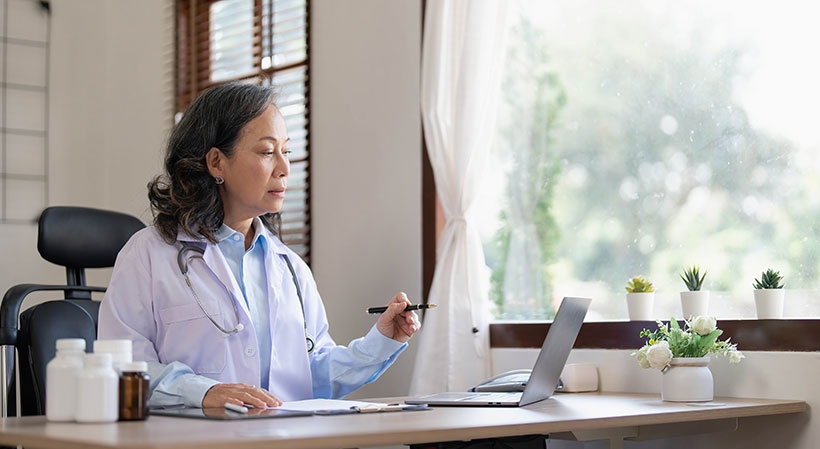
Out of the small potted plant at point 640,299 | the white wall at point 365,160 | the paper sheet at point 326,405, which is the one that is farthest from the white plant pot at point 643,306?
the paper sheet at point 326,405

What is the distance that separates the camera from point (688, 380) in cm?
233

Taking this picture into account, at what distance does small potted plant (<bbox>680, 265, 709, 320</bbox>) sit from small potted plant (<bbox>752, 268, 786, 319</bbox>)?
0.13 m

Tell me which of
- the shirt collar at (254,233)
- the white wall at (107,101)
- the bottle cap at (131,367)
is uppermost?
the white wall at (107,101)

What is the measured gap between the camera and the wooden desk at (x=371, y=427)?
1471 mm

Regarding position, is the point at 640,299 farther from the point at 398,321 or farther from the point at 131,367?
the point at 131,367

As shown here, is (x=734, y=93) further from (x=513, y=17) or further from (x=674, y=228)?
(x=513, y=17)

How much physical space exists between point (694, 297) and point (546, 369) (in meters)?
0.59

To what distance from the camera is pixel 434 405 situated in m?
2.21

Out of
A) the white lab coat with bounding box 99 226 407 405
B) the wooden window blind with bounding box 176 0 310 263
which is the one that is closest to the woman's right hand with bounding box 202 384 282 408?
the white lab coat with bounding box 99 226 407 405

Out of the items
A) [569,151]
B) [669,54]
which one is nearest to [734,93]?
[669,54]

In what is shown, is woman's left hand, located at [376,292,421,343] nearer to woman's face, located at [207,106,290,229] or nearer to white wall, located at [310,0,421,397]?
woman's face, located at [207,106,290,229]

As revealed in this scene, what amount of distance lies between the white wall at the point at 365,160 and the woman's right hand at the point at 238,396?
1.43 m

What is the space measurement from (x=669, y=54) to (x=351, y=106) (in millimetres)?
1180

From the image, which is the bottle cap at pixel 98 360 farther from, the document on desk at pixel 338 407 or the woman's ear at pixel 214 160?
the woman's ear at pixel 214 160
